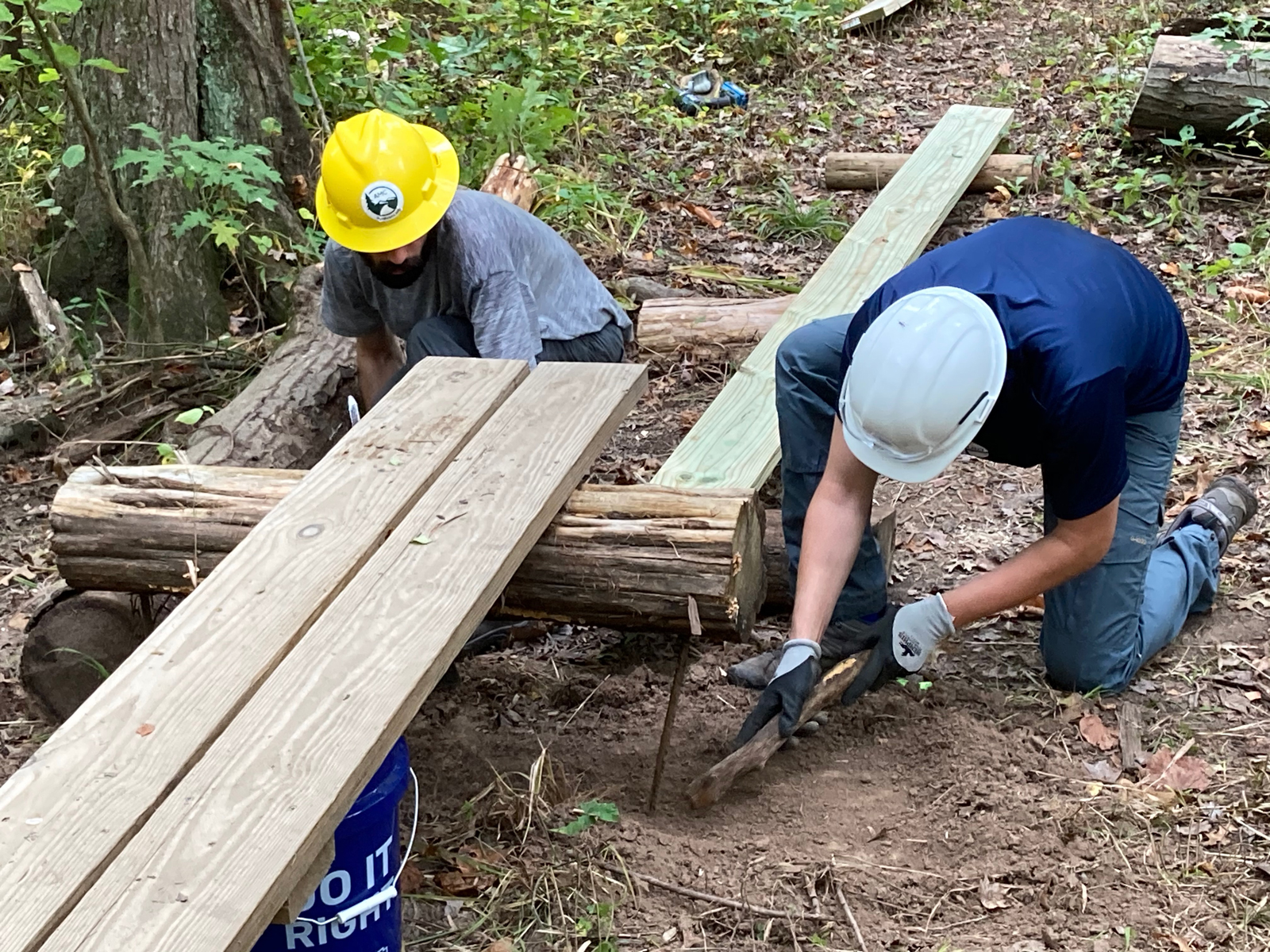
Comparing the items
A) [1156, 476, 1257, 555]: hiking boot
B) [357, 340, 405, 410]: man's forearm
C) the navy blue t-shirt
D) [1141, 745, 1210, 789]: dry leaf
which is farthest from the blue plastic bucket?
[1156, 476, 1257, 555]: hiking boot

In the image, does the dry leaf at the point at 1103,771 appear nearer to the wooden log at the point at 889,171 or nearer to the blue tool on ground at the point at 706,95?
the wooden log at the point at 889,171

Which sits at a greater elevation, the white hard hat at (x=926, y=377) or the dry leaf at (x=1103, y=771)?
the white hard hat at (x=926, y=377)

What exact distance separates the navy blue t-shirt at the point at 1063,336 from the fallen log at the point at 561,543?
0.62 m

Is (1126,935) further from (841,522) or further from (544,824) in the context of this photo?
(544,824)

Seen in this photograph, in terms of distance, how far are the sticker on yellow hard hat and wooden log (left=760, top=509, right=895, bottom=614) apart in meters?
1.39

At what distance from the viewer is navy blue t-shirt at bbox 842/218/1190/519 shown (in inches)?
102

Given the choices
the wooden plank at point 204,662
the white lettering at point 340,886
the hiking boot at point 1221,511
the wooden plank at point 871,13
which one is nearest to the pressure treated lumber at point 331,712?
the wooden plank at point 204,662

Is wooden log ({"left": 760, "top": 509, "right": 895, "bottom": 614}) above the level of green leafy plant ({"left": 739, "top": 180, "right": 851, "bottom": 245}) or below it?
above

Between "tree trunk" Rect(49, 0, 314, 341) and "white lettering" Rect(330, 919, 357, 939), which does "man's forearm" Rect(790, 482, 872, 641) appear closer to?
"white lettering" Rect(330, 919, 357, 939)

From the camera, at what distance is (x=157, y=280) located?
16.9ft

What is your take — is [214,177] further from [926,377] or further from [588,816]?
[926,377]

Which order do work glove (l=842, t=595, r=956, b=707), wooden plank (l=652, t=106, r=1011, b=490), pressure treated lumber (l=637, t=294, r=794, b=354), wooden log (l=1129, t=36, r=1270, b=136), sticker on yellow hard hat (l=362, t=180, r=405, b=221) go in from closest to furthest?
work glove (l=842, t=595, r=956, b=707) < sticker on yellow hard hat (l=362, t=180, r=405, b=221) < wooden plank (l=652, t=106, r=1011, b=490) < pressure treated lumber (l=637, t=294, r=794, b=354) < wooden log (l=1129, t=36, r=1270, b=136)

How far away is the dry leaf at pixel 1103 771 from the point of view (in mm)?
2924

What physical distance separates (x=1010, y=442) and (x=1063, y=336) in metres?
0.40
